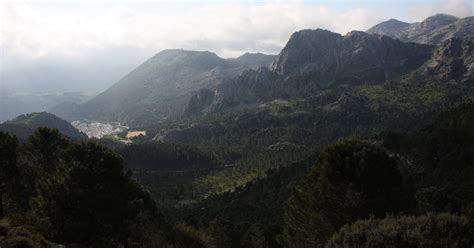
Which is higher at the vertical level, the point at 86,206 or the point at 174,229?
the point at 86,206

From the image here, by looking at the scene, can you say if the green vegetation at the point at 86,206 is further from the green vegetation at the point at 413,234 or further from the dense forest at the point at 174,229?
the green vegetation at the point at 413,234

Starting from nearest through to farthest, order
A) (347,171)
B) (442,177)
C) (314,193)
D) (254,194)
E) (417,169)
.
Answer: (347,171) → (314,193) → (442,177) → (417,169) → (254,194)

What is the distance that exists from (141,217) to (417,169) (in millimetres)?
80343

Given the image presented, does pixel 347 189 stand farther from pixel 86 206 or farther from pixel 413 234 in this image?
pixel 86 206

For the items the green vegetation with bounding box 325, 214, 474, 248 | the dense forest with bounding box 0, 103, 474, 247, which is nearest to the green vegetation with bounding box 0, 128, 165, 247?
the dense forest with bounding box 0, 103, 474, 247

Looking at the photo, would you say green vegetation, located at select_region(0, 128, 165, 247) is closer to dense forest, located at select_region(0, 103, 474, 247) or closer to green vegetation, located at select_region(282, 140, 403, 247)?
dense forest, located at select_region(0, 103, 474, 247)

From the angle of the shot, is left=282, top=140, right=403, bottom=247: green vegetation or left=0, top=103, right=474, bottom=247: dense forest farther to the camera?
left=282, top=140, right=403, bottom=247: green vegetation

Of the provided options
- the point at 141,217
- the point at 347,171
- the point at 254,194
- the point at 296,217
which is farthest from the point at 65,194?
the point at 254,194

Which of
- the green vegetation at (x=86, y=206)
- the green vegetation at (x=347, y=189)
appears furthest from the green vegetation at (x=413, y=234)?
the green vegetation at (x=86, y=206)

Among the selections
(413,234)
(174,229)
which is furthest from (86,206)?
(413,234)

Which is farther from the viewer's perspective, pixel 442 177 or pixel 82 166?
pixel 442 177

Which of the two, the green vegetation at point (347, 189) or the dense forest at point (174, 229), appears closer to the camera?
the dense forest at point (174, 229)

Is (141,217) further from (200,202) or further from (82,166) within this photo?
(200,202)

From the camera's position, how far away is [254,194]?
137000mm
